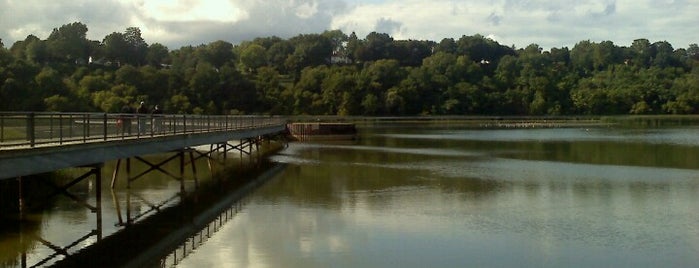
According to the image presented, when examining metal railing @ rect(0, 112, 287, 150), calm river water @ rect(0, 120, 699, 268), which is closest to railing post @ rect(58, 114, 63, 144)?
metal railing @ rect(0, 112, 287, 150)

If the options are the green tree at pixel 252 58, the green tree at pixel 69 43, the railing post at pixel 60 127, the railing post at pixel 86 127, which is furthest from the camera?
the green tree at pixel 252 58

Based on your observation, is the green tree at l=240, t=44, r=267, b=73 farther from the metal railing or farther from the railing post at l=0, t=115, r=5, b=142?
the railing post at l=0, t=115, r=5, b=142

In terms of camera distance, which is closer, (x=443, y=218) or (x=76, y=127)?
(x=76, y=127)

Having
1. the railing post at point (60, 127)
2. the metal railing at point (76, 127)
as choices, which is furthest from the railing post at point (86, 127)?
the railing post at point (60, 127)

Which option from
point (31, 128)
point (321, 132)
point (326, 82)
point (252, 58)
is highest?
point (252, 58)

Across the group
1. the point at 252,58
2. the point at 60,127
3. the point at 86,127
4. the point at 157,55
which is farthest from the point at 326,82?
the point at 60,127

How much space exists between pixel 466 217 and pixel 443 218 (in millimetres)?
799

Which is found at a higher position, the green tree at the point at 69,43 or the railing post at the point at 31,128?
the green tree at the point at 69,43

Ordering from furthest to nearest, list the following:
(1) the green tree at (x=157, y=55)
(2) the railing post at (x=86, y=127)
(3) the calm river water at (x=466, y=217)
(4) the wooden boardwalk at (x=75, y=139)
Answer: (1) the green tree at (x=157, y=55) < (2) the railing post at (x=86, y=127) < (3) the calm river water at (x=466, y=217) < (4) the wooden boardwalk at (x=75, y=139)

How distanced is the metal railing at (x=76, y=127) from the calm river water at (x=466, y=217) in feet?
14.9

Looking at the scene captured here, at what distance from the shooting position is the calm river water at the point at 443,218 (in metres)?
19.5

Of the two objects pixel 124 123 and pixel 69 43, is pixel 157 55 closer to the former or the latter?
pixel 69 43

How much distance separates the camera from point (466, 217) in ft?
82.5

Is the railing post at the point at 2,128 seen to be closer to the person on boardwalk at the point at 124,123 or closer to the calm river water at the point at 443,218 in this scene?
the calm river water at the point at 443,218
